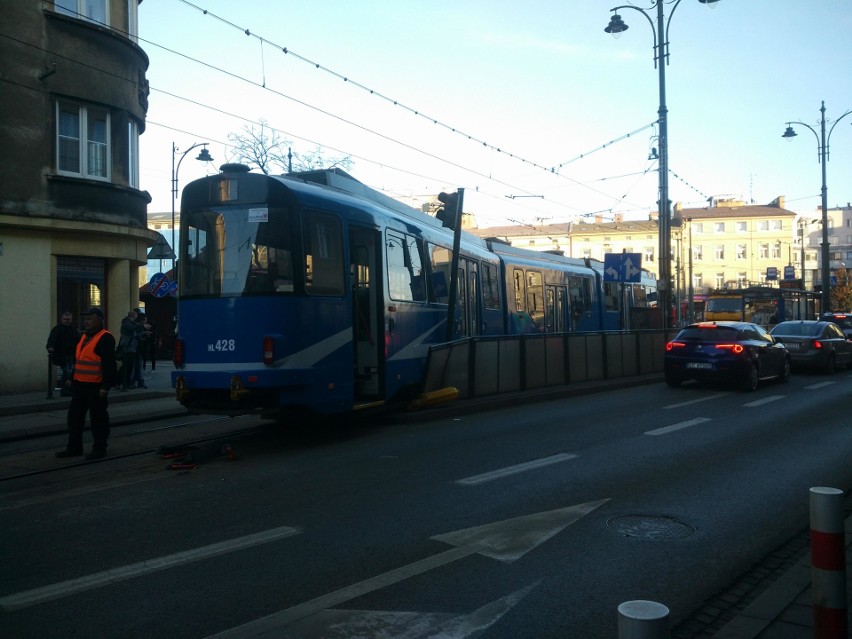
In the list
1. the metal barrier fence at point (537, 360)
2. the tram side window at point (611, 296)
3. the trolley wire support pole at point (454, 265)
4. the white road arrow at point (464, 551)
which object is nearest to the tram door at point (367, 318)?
the metal barrier fence at point (537, 360)

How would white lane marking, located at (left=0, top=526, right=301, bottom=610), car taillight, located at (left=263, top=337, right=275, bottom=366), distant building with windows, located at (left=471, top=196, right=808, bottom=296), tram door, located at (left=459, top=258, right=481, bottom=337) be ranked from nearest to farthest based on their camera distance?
1. white lane marking, located at (left=0, top=526, right=301, bottom=610)
2. car taillight, located at (left=263, top=337, right=275, bottom=366)
3. tram door, located at (left=459, top=258, right=481, bottom=337)
4. distant building with windows, located at (left=471, top=196, right=808, bottom=296)

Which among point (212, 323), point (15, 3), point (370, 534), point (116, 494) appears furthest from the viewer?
point (15, 3)

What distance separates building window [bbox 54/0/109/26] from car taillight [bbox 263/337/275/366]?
497 inches

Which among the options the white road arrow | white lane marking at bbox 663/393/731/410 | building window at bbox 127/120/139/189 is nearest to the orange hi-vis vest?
the white road arrow

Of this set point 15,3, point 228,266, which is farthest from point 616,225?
point 228,266

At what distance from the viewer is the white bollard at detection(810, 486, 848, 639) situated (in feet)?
11.3

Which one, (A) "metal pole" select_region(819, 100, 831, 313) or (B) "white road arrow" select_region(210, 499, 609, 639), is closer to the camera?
(B) "white road arrow" select_region(210, 499, 609, 639)

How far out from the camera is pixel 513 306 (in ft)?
66.3

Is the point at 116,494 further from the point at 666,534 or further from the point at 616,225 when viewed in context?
the point at 616,225

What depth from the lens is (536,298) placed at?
21922 millimetres

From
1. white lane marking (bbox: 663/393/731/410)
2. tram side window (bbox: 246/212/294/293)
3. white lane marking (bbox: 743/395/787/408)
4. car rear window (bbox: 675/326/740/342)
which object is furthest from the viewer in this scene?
car rear window (bbox: 675/326/740/342)

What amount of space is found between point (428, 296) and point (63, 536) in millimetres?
8520

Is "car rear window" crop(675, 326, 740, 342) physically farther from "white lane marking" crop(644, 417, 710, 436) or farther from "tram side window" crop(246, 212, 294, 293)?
"tram side window" crop(246, 212, 294, 293)

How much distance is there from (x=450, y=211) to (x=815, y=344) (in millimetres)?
13424
